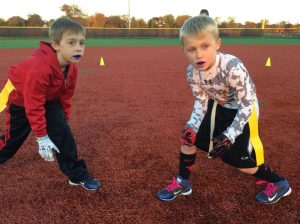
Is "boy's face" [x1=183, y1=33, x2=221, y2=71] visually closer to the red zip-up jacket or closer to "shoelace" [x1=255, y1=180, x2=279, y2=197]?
the red zip-up jacket

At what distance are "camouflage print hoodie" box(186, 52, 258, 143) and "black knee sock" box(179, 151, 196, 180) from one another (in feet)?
1.74

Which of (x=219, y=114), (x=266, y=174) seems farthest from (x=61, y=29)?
(x=266, y=174)

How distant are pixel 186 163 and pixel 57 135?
1211 millimetres

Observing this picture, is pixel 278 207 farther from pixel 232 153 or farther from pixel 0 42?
pixel 0 42

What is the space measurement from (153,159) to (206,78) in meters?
1.53

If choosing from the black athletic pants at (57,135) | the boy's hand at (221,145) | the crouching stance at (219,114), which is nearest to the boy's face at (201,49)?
the crouching stance at (219,114)

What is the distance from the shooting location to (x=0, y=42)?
25906 mm

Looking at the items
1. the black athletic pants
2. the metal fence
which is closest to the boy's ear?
the black athletic pants

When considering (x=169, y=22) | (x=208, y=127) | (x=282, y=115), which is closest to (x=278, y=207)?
(x=208, y=127)

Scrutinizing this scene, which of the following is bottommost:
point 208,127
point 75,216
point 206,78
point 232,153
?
point 75,216

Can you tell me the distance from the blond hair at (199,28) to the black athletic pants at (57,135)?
4.53 feet

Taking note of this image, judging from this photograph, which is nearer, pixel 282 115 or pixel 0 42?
pixel 282 115

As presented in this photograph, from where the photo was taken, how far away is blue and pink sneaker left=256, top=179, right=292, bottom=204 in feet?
9.41

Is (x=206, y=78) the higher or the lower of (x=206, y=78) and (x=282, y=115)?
the higher
